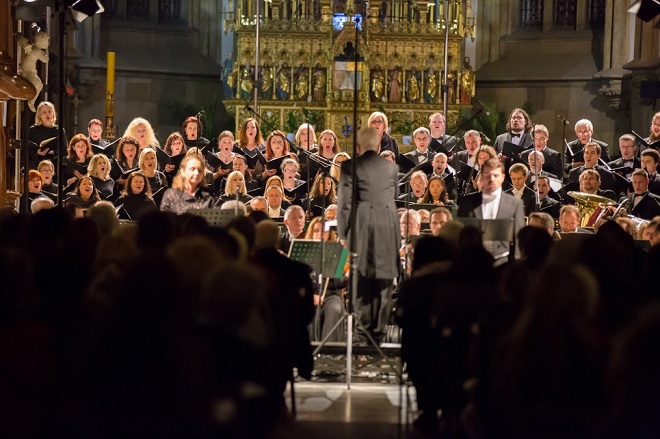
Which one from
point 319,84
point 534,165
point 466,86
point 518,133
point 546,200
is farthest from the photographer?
point 319,84

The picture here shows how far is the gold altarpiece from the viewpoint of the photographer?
56.3ft

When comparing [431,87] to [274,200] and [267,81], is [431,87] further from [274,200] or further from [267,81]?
[274,200]

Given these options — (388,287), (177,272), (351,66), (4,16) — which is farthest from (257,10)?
(177,272)

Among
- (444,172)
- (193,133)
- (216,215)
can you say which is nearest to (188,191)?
(216,215)

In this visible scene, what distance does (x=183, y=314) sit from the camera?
427 centimetres

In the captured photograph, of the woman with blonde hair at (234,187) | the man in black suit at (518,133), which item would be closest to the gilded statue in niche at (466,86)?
the man in black suit at (518,133)

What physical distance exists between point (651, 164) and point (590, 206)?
102 centimetres

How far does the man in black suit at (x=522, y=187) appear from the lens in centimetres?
1177

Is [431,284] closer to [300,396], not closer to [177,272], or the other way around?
[300,396]

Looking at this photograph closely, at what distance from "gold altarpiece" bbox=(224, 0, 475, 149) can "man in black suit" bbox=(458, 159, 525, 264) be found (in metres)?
7.99

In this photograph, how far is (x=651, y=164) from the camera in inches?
498

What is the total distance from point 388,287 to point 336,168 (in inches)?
114

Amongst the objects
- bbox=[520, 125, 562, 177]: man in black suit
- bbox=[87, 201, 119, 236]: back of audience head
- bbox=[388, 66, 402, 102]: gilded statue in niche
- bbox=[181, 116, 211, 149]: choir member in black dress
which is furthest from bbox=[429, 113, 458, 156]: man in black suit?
bbox=[87, 201, 119, 236]: back of audience head

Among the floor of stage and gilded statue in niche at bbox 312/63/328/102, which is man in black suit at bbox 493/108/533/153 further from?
the floor of stage
